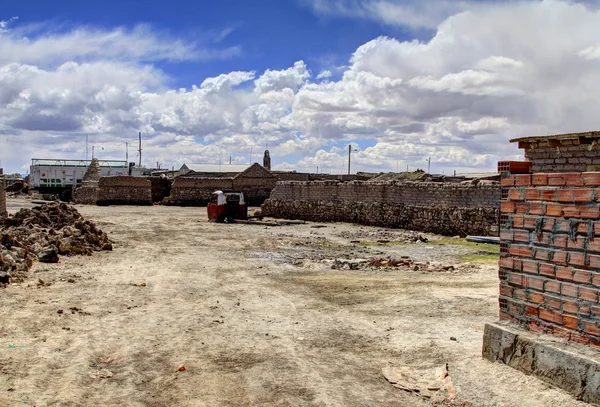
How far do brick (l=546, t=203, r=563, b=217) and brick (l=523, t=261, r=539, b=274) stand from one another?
0.50m

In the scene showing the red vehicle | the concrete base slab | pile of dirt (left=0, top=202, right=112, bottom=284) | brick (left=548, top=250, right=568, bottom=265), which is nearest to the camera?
the concrete base slab

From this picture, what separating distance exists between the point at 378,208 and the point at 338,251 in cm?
861

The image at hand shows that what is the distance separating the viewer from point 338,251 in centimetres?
1537

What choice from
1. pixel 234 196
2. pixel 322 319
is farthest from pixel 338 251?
pixel 234 196

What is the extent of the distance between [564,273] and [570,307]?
0.99 ft

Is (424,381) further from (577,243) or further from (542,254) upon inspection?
(577,243)

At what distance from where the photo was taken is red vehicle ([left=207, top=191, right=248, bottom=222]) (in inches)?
1027

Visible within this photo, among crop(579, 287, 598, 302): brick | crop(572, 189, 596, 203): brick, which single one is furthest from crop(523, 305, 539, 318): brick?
crop(572, 189, 596, 203): brick

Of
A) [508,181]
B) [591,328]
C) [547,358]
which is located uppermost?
[508,181]

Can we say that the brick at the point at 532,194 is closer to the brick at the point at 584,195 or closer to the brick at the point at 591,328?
the brick at the point at 584,195

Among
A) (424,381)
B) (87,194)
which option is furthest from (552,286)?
(87,194)

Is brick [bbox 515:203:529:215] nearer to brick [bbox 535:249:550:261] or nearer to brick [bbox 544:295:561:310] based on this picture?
brick [bbox 535:249:550:261]

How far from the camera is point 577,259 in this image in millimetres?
4477

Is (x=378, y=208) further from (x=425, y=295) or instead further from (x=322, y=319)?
(x=322, y=319)
